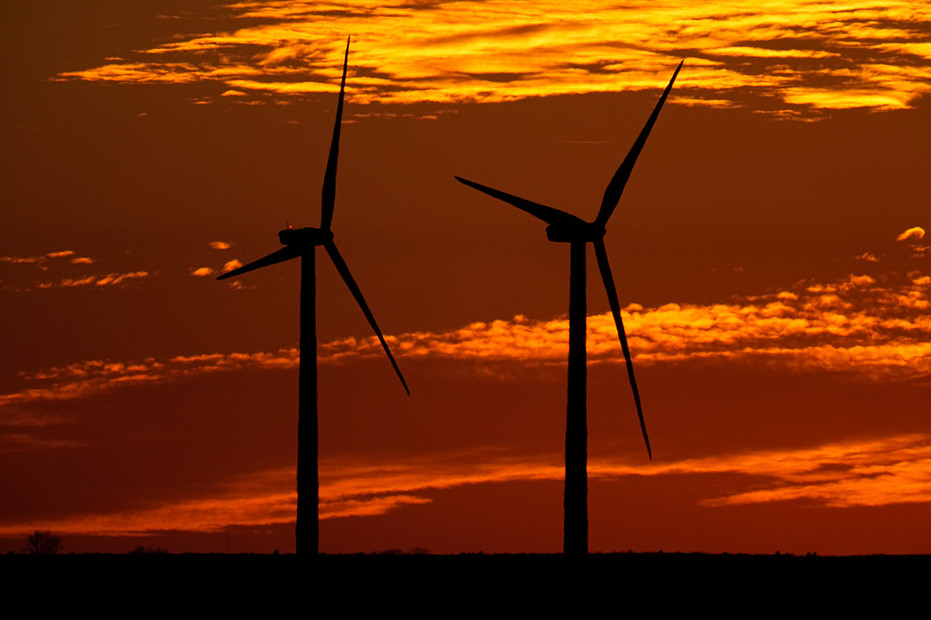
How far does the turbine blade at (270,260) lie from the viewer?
2518 inches

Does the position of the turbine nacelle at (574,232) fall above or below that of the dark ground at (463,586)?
above

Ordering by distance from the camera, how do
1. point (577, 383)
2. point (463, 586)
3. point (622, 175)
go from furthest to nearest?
point (463, 586)
point (622, 175)
point (577, 383)

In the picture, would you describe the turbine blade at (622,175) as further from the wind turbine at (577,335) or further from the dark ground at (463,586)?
the dark ground at (463,586)

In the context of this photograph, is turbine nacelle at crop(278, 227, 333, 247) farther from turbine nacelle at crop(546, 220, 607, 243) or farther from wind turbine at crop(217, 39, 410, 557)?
turbine nacelle at crop(546, 220, 607, 243)

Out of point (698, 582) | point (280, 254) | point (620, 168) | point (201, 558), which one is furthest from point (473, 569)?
point (620, 168)

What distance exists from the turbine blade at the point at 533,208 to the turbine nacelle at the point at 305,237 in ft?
28.0

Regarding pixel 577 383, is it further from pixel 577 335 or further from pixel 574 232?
pixel 574 232

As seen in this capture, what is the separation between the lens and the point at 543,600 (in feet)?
273

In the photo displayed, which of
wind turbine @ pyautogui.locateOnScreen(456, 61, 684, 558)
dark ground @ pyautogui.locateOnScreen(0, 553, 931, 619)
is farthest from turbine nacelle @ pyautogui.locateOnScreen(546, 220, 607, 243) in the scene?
dark ground @ pyautogui.locateOnScreen(0, 553, 931, 619)

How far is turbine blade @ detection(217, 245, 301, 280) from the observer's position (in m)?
64.0

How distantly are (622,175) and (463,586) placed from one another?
120 feet

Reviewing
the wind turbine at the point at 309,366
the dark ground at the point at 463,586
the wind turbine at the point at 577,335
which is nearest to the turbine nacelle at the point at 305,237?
the wind turbine at the point at 309,366

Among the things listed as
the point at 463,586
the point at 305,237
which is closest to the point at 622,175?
the point at 305,237

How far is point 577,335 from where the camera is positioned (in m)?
54.1
